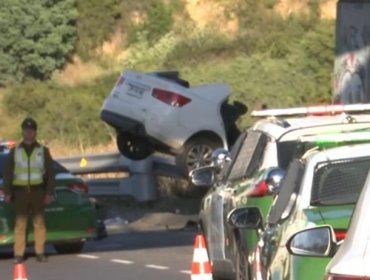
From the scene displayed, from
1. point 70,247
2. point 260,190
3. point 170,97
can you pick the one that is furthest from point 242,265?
point 170,97

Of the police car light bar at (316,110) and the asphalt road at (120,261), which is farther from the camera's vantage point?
the asphalt road at (120,261)

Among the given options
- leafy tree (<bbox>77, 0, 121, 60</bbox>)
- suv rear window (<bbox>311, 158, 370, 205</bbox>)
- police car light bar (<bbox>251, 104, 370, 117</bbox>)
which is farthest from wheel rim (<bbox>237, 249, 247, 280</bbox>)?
leafy tree (<bbox>77, 0, 121, 60</bbox>)

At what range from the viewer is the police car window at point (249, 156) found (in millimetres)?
12602

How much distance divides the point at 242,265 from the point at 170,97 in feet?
49.1

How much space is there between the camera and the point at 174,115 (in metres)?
26.9

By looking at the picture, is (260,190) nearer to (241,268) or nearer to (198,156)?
(241,268)

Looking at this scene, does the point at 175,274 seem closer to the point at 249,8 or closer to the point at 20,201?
the point at 20,201

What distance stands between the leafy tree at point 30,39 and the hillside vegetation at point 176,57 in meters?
0.13

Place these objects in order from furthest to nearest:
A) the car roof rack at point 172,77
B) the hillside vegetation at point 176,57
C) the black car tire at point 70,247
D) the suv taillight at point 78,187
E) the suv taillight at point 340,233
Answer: the hillside vegetation at point 176,57
the car roof rack at point 172,77
the black car tire at point 70,247
the suv taillight at point 78,187
the suv taillight at point 340,233

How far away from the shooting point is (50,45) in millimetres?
52062

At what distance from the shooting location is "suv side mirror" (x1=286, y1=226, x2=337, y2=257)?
650 cm

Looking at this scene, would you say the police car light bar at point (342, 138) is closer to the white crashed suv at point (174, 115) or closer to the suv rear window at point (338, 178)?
the suv rear window at point (338, 178)

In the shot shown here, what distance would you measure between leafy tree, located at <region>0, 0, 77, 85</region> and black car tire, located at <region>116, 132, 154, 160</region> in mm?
23419

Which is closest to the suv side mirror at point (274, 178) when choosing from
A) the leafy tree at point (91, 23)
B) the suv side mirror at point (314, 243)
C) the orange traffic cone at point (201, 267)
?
the orange traffic cone at point (201, 267)
